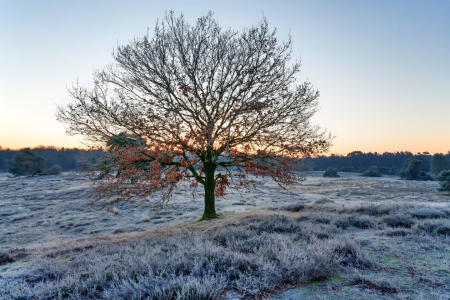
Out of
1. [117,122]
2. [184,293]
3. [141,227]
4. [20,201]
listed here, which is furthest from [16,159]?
[184,293]

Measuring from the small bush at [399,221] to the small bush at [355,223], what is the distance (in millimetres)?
857

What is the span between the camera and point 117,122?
11383 mm

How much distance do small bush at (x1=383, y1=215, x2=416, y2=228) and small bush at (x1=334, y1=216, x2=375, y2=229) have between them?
857 millimetres

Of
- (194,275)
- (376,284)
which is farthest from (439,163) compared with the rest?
(194,275)

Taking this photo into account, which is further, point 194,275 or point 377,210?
point 377,210

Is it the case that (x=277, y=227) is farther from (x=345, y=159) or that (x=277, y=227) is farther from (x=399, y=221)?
(x=345, y=159)

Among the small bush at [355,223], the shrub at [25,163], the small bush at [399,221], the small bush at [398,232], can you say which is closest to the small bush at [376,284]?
the small bush at [398,232]

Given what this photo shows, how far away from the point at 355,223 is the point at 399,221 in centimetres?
165

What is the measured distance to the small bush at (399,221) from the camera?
337 inches

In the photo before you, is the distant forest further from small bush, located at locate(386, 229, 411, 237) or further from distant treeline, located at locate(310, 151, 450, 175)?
small bush, located at locate(386, 229, 411, 237)

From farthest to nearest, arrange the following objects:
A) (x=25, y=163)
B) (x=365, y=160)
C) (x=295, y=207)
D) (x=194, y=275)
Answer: (x=365, y=160), (x=25, y=163), (x=295, y=207), (x=194, y=275)

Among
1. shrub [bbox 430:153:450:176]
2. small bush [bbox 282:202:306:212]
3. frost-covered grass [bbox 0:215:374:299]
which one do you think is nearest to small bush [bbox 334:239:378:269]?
frost-covered grass [bbox 0:215:374:299]

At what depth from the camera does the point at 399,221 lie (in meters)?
8.84

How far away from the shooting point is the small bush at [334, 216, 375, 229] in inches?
340
